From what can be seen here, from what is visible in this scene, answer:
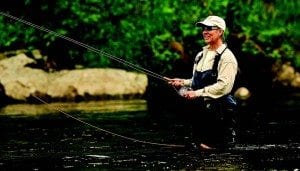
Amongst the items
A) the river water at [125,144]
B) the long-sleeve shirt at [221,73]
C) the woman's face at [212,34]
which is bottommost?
the river water at [125,144]

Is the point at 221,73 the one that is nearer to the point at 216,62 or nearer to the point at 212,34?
the point at 216,62

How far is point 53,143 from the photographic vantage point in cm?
1270

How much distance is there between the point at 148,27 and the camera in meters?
27.5

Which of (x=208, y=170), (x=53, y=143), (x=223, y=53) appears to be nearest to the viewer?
(x=208, y=170)

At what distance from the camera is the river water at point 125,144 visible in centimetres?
997

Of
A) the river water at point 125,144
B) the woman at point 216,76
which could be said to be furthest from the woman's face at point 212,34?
the river water at point 125,144

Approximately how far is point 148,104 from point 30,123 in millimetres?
5422

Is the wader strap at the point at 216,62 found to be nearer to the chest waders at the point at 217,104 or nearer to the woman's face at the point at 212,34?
the chest waders at the point at 217,104

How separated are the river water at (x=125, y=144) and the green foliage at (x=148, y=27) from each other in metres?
8.58

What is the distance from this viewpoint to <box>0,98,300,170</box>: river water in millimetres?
9969

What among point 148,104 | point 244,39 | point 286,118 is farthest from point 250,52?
point 286,118

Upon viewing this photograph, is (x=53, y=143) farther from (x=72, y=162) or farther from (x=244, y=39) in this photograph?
(x=244, y=39)

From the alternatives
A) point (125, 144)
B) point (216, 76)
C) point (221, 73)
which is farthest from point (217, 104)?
point (125, 144)

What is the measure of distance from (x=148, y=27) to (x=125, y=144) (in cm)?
1542
